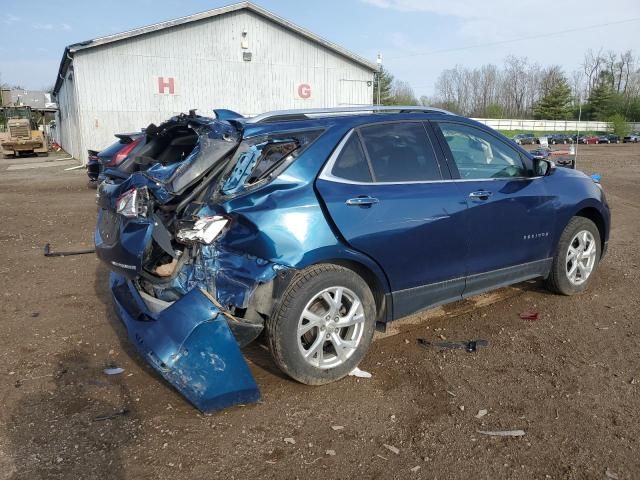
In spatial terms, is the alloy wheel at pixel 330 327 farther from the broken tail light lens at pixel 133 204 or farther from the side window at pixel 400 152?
the broken tail light lens at pixel 133 204

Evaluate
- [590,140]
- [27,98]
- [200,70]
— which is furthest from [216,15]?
[590,140]

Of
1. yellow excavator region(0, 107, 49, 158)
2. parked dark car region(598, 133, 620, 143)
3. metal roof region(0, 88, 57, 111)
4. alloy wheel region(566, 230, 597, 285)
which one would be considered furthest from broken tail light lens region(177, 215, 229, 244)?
parked dark car region(598, 133, 620, 143)

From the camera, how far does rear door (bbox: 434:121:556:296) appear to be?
14.1ft

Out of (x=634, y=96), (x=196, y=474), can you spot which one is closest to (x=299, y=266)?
(x=196, y=474)

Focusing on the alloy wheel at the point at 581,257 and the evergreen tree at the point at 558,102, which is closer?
the alloy wheel at the point at 581,257

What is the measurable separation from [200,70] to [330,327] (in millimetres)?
22165

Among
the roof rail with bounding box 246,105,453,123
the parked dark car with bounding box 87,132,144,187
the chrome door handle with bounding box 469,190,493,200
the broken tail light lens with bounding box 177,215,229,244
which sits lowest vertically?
the broken tail light lens with bounding box 177,215,229,244

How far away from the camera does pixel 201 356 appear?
316 cm

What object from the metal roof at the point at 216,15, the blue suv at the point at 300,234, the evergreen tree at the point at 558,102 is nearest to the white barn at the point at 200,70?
the metal roof at the point at 216,15

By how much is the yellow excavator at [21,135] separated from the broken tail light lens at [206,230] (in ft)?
116

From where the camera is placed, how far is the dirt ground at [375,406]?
9.18 feet

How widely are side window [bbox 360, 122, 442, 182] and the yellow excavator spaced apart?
3540cm

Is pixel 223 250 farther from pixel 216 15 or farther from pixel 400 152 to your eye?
pixel 216 15

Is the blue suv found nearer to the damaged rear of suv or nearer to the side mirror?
the damaged rear of suv
